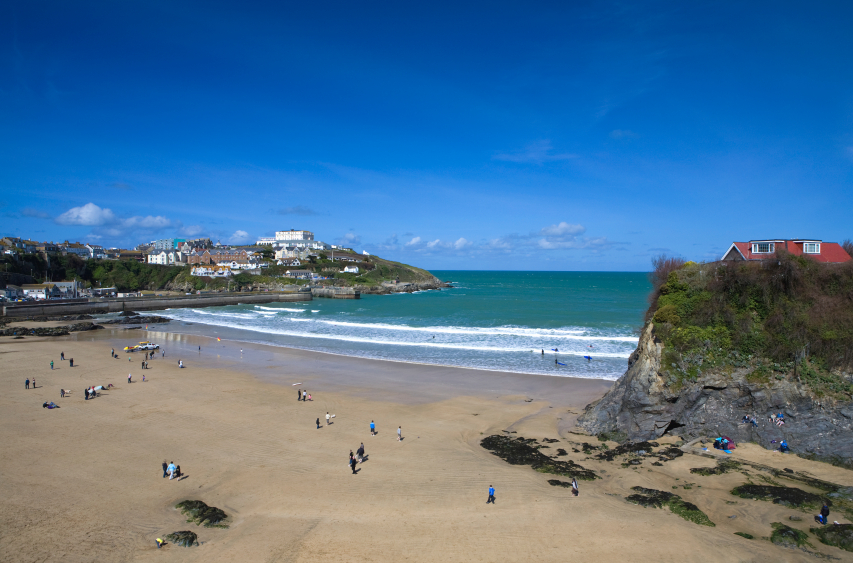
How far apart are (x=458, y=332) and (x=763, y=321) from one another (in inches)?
1178

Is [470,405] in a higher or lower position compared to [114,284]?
lower

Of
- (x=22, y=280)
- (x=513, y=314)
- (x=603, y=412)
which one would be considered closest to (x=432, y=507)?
(x=603, y=412)

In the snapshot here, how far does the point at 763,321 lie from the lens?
1544 cm

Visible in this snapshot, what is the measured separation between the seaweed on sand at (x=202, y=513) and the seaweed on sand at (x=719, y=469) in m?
13.7

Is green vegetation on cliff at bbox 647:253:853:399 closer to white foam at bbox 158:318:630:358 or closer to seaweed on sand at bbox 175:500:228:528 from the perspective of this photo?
seaweed on sand at bbox 175:500:228:528

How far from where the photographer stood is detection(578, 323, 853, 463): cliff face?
1326 centimetres

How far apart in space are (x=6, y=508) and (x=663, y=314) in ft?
71.9

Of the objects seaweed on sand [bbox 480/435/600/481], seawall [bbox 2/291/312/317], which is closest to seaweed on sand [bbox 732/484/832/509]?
seaweed on sand [bbox 480/435/600/481]

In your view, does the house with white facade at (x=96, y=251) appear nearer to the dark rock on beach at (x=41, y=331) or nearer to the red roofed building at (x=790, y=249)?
the dark rock on beach at (x=41, y=331)

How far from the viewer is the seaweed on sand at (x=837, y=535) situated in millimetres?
9383

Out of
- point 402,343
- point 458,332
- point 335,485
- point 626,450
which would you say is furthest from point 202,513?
point 458,332

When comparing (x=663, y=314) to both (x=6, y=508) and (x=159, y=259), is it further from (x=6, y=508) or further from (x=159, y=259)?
(x=159, y=259)

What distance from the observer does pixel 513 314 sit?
2206 inches

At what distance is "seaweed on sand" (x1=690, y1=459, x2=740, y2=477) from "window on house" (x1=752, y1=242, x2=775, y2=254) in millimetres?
11986
